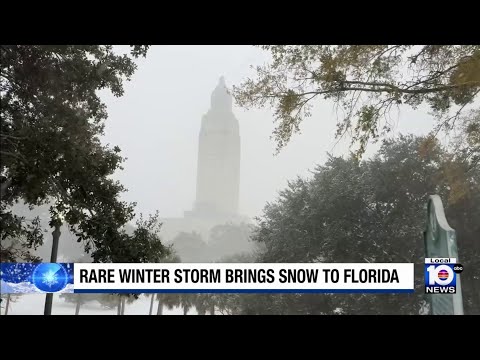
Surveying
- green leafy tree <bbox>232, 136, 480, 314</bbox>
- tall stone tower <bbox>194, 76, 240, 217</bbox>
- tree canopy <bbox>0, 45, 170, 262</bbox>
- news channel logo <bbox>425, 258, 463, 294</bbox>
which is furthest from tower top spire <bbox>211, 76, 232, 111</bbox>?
news channel logo <bbox>425, 258, 463, 294</bbox>

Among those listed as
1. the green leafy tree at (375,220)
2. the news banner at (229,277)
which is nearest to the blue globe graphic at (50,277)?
the news banner at (229,277)

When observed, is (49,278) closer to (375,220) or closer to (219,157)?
(375,220)

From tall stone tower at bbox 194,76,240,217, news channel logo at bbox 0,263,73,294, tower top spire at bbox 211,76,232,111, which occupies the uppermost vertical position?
tower top spire at bbox 211,76,232,111

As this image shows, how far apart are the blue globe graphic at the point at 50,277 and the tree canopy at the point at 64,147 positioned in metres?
0.58

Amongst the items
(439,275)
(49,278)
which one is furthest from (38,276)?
(439,275)

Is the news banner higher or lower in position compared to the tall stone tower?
lower

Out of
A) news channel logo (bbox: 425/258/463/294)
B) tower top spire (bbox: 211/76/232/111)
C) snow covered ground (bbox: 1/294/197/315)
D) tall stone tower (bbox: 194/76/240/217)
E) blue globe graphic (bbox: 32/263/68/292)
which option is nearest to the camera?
news channel logo (bbox: 425/258/463/294)

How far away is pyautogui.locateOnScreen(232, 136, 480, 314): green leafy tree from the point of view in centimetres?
2027

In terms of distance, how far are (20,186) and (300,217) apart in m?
16.0

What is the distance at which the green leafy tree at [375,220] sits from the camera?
2027 cm

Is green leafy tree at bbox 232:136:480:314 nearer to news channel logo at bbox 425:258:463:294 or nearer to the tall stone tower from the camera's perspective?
news channel logo at bbox 425:258:463:294
